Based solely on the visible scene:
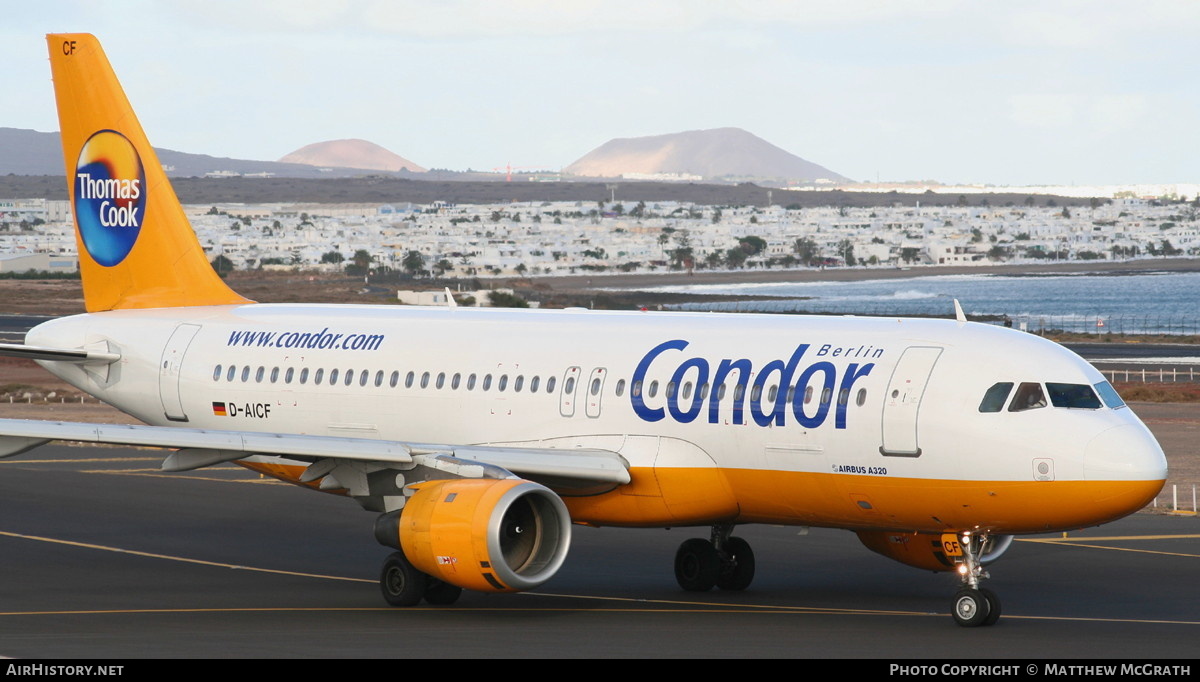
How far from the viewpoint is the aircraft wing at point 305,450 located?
25328 millimetres

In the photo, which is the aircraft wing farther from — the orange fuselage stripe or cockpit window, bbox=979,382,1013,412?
cockpit window, bbox=979,382,1013,412

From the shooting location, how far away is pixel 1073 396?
23891 mm

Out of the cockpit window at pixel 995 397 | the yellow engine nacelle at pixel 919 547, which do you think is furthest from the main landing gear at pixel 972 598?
the cockpit window at pixel 995 397

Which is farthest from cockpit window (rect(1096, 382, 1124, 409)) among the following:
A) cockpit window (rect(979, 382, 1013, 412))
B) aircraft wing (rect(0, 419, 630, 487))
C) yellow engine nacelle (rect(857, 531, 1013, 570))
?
aircraft wing (rect(0, 419, 630, 487))

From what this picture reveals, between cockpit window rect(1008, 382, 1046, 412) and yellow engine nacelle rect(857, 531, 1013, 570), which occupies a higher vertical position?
cockpit window rect(1008, 382, 1046, 412)

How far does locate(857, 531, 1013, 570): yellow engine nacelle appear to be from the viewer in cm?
2652

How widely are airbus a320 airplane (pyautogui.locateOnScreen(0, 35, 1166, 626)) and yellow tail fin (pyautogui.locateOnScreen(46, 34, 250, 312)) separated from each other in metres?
3.14

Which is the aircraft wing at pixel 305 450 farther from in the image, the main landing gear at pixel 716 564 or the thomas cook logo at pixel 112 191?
the thomas cook logo at pixel 112 191

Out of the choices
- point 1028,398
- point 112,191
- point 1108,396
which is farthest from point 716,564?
point 112,191

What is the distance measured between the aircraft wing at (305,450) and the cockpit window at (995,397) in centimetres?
573

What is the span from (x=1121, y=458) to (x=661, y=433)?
7.13 metres

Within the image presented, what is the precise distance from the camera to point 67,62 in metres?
35.5

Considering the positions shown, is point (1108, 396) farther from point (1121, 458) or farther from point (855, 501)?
point (855, 501)
